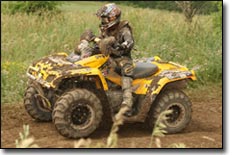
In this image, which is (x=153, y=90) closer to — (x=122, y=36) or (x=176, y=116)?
(x=176, y=116)

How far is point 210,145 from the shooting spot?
7344mm

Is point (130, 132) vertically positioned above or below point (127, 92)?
below

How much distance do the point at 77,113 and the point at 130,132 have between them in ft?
3.06

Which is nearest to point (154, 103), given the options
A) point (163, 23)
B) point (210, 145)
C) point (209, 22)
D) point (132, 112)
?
point (132, 112)

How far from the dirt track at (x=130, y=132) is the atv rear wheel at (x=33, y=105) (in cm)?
12

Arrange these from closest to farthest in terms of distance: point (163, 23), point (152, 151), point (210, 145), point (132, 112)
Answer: point (152, 151)
point (210, 145)
point (132, 112)
point (163, 23)

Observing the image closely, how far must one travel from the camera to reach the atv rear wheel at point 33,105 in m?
8.15

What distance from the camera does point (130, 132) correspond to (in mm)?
8070

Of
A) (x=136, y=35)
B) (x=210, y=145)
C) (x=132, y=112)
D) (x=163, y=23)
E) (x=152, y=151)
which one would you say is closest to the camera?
(x=152, y=151)

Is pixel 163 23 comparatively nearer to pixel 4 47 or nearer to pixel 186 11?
pixel 186 11

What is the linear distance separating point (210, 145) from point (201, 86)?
12.0 ft

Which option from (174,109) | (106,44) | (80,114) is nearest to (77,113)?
(80,114)

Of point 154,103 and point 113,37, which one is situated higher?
point 113,37

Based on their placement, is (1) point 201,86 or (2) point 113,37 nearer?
(2) point 113,37
